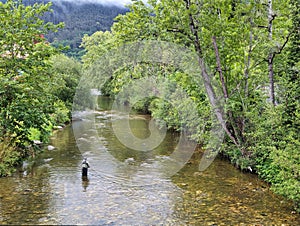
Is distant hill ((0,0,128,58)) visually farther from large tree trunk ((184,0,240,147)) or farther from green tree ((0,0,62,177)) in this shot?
large tree trunk ((184,0,240,147))

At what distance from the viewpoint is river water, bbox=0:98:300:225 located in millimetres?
7812

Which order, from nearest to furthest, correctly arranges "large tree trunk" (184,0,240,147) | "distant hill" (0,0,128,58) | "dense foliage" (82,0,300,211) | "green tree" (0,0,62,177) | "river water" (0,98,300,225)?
"river water" (0,98,300,225) → "green tree" (0,0,62,177) → "dense foliage" (82,0,300,211) → "large tree trunk" (184,0,240,147) → "distant hill" (0,0,128,58)

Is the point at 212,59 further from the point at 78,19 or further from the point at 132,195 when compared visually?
the point at 78,19

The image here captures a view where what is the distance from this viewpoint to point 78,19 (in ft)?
416

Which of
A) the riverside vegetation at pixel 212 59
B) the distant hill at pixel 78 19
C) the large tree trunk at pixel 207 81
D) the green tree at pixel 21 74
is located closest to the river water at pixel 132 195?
the riverside vegetation at pixel 212 59

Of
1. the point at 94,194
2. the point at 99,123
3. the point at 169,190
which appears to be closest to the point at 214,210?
the point at 169,190

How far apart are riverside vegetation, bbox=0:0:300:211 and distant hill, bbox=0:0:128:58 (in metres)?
61.0

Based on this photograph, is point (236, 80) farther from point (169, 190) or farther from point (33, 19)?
point (33, 19)

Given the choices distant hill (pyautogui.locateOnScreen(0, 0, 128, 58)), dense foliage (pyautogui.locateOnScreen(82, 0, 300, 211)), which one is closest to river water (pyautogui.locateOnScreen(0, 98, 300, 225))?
dense foliage (pyautogui.locateOnScreen(82, 0, 300, 211))

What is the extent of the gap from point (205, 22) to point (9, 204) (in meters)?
8.47

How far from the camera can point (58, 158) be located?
13.6 metres

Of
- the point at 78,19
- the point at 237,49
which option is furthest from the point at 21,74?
the point at 78,19

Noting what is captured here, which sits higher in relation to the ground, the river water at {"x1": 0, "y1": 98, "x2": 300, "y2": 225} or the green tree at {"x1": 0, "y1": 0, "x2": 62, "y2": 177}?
the green tree at {"x1": 0, "y1": 0, "x2": 62, "y2": 177}

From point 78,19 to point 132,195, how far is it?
126811 millimetres
